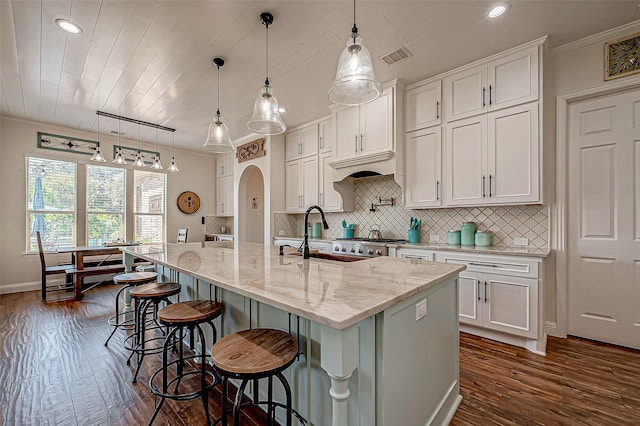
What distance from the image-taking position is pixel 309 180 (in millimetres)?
4730

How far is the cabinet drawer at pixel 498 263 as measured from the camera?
7.97 feet

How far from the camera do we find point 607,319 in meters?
2.52

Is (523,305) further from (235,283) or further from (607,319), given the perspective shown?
(235,283)

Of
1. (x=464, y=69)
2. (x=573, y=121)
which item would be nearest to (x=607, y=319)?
(x=573, y=121)

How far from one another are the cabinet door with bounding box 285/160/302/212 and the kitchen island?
3.05 m

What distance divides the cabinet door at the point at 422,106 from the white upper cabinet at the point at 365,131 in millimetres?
232

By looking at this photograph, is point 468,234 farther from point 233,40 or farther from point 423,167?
point 233,40

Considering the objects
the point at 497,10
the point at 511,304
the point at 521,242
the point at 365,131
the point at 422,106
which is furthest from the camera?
the point at 365,131

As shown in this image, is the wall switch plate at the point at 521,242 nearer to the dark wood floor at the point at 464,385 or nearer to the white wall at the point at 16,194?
the dark wood floor at the point at 464,385

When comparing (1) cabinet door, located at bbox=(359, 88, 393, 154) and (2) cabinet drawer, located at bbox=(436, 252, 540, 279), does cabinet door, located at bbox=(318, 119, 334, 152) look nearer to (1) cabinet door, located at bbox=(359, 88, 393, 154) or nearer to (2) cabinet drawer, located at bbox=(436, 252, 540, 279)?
(1) cabinet door, located at bbox=(359, 88, 393, 154)

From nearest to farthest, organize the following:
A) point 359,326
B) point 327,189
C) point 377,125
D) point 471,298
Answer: point 359,326 → point 471,298 → point 377,125 → point 327,189

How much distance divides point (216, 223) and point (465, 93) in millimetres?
6051

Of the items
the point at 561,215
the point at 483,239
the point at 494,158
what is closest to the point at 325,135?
the point at 494,158

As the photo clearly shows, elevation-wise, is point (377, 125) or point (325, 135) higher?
point (325, 135)
